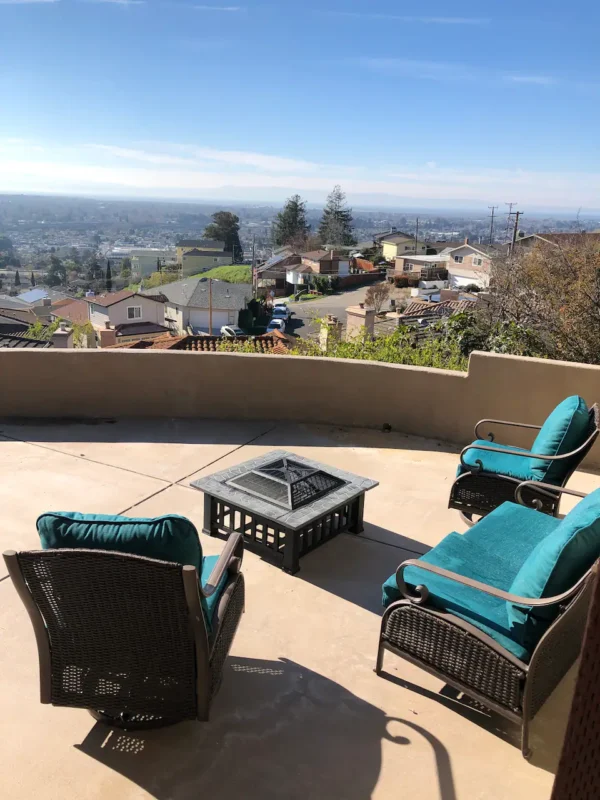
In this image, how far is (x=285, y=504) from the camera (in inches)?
144

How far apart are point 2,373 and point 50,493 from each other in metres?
2.16

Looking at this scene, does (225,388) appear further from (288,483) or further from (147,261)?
(147,261)

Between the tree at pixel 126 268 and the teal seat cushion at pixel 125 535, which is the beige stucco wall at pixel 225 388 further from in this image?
the tree at pixel 126 268

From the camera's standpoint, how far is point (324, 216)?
95.1 m

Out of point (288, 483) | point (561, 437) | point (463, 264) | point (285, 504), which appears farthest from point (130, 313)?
point (561, 437)

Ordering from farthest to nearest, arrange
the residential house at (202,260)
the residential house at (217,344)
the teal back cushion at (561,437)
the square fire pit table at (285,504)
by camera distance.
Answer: the residential house at (202,260), the residential house at (217,344), the teal back cushion at (561,437), the square fire pit table at (285,504)

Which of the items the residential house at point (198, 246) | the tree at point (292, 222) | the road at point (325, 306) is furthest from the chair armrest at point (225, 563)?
the residential house at point (198, 246)

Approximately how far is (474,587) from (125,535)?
55.8 inches

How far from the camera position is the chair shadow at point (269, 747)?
2.28m

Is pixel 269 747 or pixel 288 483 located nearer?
pixel 269 747

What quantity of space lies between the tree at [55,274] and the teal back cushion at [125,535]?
Answer: 97859 millimetres

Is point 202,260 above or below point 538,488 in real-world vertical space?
above

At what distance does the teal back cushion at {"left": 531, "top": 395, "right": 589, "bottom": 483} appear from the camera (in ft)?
Answer: 12.6

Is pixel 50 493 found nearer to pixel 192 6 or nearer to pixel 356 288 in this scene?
pixel 192 6
